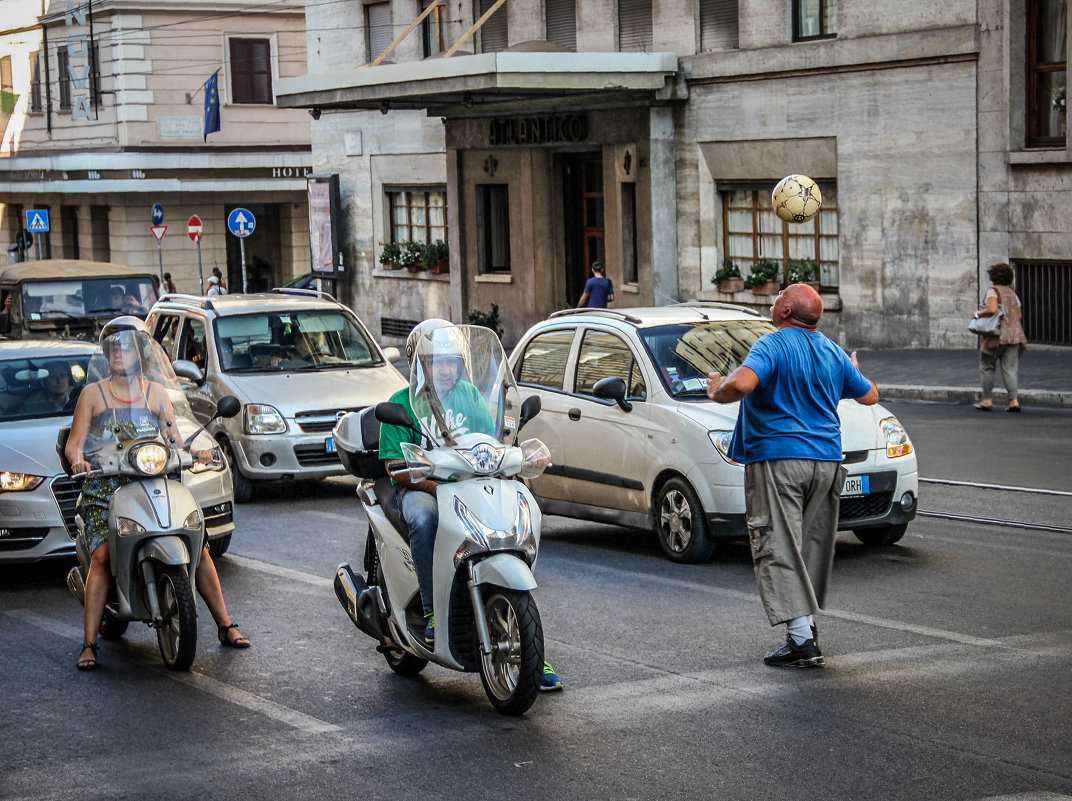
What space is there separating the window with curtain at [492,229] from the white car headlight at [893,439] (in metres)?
22.8

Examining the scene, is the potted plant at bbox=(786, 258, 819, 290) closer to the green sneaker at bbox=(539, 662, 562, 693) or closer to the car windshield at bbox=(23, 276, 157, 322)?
the car windshield at bbox=(23, 276, 157, 322)

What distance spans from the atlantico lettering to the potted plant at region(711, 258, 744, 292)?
4.16 m

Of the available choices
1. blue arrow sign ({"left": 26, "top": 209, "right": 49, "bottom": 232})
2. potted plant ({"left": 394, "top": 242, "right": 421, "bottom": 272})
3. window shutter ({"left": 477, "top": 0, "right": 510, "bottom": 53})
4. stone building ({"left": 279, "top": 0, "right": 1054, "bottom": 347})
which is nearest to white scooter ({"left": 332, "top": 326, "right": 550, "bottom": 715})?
stone building ({"left": 279, "top": 0, "right": 1054, "bottom": 347})

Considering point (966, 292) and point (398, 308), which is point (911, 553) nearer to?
point (966, 292)

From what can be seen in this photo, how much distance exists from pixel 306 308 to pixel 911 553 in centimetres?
706

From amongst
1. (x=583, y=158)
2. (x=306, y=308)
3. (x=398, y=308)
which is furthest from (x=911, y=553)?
(x=398, y=308)

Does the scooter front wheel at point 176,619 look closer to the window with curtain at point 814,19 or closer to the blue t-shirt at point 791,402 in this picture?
the blue t-shirt at point 791,402

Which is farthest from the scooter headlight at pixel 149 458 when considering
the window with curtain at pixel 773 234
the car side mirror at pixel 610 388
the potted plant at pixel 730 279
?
the potted plant at pixel 730 279

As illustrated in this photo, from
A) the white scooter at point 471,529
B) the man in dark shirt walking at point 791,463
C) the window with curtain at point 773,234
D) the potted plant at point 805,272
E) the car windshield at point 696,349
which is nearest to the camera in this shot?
the white scooter at point 471,529

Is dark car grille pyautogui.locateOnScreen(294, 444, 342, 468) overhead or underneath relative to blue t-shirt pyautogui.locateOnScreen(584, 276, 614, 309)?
underneath

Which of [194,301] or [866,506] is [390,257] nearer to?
[194,301]

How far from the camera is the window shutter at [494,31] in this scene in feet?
104

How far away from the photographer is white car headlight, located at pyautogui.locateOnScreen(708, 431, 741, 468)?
10078mm

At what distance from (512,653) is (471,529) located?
20.5 inches
